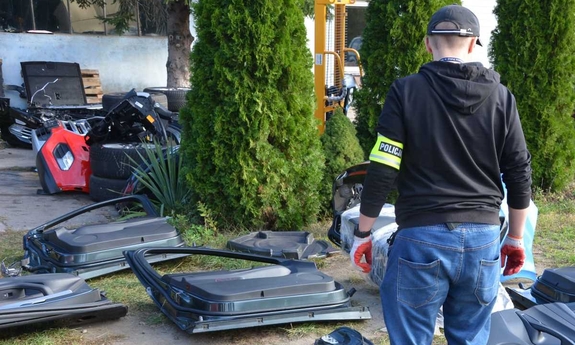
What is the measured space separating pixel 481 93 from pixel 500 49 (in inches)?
229

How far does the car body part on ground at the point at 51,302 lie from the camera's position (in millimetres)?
3791

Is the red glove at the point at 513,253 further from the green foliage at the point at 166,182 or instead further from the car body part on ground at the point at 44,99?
the car body part on ground at the point at 44,99

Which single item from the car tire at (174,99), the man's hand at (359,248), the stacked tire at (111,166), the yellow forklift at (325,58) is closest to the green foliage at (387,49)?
the yellow forklift at (325,58)

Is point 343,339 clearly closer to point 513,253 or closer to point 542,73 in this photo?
point 513,253

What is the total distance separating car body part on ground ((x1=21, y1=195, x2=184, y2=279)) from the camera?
4887 millimetres

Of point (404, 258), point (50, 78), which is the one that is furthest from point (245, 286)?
point (50, 78)

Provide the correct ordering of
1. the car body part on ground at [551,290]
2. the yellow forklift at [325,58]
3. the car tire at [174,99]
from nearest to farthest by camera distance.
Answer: the car body part on ground at [551,290] → the yellow forklift at [325,58] → the car tire at [174,99]

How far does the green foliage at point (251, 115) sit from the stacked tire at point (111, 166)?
1.36m

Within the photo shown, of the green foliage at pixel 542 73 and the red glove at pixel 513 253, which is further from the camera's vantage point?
the green foliage at pixel 542 73

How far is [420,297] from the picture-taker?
8.82 ft

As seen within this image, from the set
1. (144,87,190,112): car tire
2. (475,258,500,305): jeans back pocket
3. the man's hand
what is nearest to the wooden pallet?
(144,87,190,112): car tire

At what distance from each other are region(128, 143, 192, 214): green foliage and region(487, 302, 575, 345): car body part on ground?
393 cm

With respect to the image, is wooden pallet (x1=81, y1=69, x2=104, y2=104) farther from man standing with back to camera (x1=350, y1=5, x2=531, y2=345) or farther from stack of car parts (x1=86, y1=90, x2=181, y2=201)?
man standing with back to camera (x1=350, y1=5, x2=531, y2=345)

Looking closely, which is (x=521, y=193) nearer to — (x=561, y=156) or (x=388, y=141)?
(x=388, y=141)
